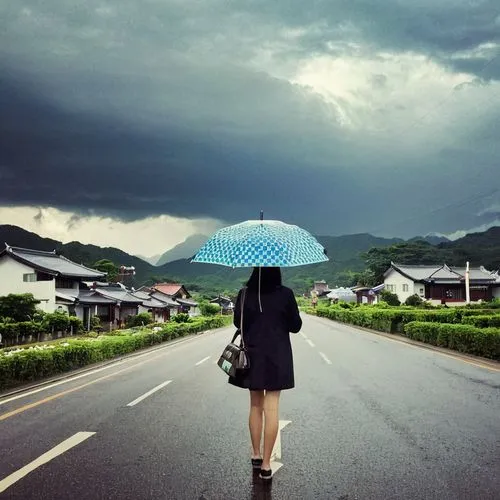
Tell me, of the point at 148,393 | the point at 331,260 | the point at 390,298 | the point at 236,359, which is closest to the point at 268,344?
the point at 236,359

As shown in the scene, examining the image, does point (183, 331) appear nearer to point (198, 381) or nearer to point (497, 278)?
point (198, 381)

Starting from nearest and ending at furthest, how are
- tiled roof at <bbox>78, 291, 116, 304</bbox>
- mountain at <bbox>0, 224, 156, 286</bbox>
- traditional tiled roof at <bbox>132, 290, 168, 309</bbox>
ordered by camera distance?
tiled roof at <bbox>78, 291, 116, 304</bbox>
traditional tiled roof at <bbox>132, 290, 168, 309</bbox>
mountain at <bbox>0, 224, 156, 286</bbox>

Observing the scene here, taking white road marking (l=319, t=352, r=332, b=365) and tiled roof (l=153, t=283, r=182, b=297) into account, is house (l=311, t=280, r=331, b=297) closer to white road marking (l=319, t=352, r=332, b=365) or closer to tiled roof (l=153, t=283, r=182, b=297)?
tiled roof (l=153, t=283, r=182, b=297)

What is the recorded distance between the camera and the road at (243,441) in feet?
14.0

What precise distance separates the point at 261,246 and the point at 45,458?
3082 millimetres

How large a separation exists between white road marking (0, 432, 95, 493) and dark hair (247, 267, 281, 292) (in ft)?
8.76

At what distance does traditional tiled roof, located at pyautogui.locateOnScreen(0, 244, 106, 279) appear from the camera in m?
41.8

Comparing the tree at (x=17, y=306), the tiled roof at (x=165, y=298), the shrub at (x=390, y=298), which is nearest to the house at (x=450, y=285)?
the shrub at (x=390, y=298)

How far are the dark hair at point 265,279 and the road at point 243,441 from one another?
1.67 m

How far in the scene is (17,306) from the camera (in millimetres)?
33562

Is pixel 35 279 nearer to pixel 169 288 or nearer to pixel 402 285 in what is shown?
pixel 169 288

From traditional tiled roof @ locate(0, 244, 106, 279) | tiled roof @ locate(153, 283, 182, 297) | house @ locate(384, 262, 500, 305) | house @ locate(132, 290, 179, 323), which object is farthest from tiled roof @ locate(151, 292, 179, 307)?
house @ locate(384, 262, 500, 305)

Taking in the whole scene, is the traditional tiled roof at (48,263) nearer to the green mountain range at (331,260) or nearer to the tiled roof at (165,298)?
the green mountain range at (331,260)

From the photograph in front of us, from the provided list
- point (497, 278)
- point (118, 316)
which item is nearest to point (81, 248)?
point (118, 316)
